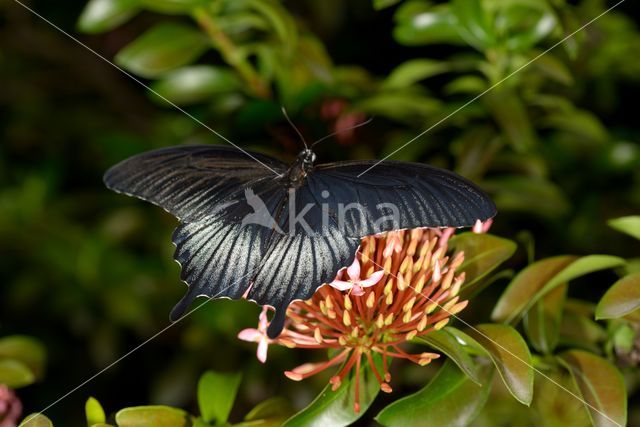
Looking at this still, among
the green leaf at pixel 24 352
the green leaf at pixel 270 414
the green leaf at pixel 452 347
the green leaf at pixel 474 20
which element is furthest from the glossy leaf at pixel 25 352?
the green leaf at pixel 474 20

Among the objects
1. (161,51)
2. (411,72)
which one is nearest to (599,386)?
(411,72)

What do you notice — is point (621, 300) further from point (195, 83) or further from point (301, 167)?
point (195, 83)

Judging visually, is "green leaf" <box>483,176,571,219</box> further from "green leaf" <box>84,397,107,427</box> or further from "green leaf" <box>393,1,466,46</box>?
"green leaf" <box>84,397,107,427</box>

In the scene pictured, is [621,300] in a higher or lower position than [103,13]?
lower

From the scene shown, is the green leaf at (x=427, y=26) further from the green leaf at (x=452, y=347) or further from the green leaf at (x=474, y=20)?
the green leaf at (x=452, y=347)

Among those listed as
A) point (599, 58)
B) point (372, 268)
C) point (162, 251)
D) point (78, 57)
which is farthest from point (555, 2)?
point (78, 57)

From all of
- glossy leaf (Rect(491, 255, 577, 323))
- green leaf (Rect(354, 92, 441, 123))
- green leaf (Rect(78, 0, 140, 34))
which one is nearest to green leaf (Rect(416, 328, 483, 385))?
glossy leaf (Rect(491, 255, 577, 323))
